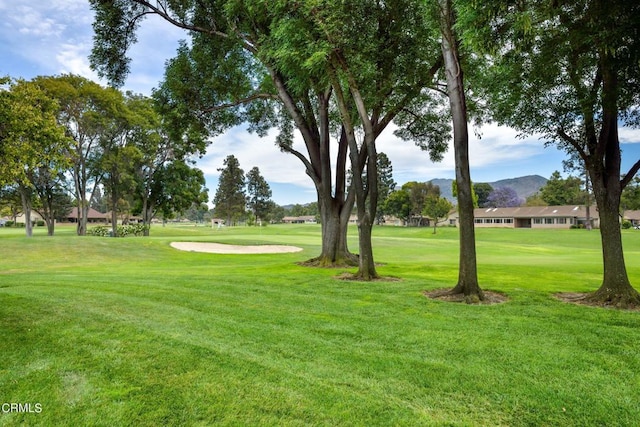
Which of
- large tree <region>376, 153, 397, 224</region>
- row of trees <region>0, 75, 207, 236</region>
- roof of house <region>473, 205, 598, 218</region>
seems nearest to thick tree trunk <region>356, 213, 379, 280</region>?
row of trees <region>0, 75, 207, 236</region>

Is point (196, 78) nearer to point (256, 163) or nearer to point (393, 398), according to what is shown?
point (393, 398)

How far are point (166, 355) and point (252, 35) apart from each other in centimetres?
1210

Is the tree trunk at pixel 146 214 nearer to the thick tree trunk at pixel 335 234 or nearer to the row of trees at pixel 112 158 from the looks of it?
the row of trees at pixel 112 158

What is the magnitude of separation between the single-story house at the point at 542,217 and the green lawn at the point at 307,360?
2632 inches

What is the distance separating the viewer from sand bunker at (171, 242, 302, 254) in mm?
24141

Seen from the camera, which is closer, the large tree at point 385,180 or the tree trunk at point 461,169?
the tree trunk at point 461,169

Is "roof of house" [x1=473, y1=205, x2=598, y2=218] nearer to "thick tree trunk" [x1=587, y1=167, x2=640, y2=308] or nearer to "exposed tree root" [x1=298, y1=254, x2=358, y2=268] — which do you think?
"exposed tree root" [x1=298, y1=254, x2=358, y2=268]

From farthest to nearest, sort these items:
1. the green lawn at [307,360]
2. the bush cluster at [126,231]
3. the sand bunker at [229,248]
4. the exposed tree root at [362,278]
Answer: the bush cluster at [126,231], the sand bunker at [229,248], the exposed tree root at [362,278], the green lawn at [307,360]

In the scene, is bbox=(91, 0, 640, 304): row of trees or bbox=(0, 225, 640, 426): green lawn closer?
bbox=(0, 225, 640, 426): green lawn

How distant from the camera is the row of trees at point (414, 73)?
6.96 metres

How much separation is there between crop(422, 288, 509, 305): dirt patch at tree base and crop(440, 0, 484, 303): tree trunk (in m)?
0.18

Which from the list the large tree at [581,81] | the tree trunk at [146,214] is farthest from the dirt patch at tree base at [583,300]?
the tree trunk at [146,214]

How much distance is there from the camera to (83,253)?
19344mm
